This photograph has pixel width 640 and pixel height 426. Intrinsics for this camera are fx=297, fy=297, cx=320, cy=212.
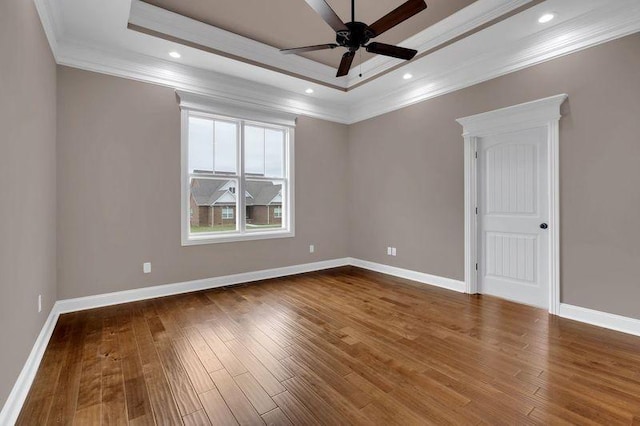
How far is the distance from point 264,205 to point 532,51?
4076mm

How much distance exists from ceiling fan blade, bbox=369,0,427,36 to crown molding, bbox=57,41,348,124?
8.45 ft

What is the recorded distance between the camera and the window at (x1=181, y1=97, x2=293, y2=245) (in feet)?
14.0

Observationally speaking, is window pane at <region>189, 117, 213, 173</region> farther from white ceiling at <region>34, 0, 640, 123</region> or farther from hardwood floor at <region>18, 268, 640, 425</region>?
hardwood floor at <region>18, 268, 640, 425</region>

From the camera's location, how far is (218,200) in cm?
452

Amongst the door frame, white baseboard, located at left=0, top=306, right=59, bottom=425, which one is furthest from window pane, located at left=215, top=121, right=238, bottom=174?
the door frame

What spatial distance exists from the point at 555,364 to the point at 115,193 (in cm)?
470

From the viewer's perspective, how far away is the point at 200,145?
4.32 meters

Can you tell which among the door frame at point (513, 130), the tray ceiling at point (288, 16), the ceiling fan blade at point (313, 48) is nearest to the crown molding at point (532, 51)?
the door frame at point (513, 130)

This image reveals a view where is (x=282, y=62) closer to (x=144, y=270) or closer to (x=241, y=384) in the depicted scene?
(x=144, y=270)

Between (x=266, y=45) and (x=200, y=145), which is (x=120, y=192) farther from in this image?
(x=266, y=45)

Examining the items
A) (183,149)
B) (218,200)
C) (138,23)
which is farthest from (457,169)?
(138,23)

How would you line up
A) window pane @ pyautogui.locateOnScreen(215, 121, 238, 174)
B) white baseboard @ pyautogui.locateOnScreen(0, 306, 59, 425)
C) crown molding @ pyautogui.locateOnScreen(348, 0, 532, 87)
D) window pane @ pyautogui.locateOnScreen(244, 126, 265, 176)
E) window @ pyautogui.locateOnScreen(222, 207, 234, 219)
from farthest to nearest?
1. window pane @ pyautogui.locateOnScreen(244, 126, 265, 176)
2. window @ pyautogui.locateOnScreen(222, 207, 234, 219)
3. window pane @ pyautogui.locateOnScreen(215, 121, 238, 174)
4. crown molding @ pyautogui.locateOnScreen(348, 0, 532, 87)
5. white baseboard @ pyautogui.locateOnScreen(0, 306, 59, 425)

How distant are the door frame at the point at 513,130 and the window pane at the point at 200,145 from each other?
3.54 meters

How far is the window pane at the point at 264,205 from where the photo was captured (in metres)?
4.82
